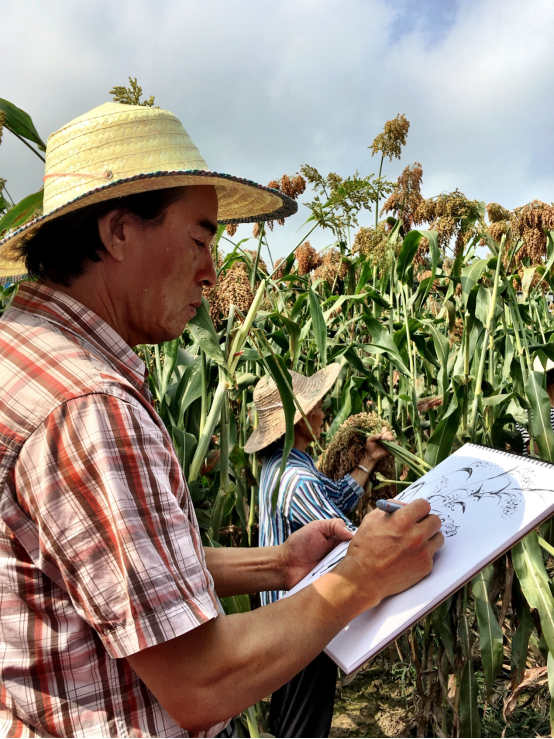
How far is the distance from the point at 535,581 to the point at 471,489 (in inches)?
30.1

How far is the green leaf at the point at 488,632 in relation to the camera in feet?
5.89

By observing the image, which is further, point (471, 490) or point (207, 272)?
point (471, 490)

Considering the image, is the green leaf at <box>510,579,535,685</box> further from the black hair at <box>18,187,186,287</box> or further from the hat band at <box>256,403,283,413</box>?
the black hair at <box>18,187,186,287</box>

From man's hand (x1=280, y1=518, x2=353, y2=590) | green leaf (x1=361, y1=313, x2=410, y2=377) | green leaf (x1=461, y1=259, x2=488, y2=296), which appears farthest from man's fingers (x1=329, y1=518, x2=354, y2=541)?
green leaf (x1=461, y1=259, x2=488, y2=296)

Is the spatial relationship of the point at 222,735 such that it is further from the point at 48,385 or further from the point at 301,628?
the point at 48,385

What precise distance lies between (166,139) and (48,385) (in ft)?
1.92

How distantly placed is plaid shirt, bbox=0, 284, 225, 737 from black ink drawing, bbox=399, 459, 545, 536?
589mm

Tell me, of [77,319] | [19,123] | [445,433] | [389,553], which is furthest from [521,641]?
[19,123]

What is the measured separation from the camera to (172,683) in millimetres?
736

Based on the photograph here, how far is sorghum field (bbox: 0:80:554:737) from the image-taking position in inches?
71.9

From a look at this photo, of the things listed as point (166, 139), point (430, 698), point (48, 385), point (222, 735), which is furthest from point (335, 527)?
point (430, 698)

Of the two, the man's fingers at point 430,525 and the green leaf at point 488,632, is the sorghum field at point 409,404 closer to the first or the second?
the green leaf at point 488,632

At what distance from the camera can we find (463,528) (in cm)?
112

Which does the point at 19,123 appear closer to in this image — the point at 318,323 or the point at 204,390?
the point at 204,390
